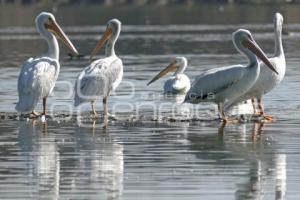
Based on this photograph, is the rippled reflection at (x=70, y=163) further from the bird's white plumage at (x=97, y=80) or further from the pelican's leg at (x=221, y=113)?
the pelican's leg at (x=221, y=113)

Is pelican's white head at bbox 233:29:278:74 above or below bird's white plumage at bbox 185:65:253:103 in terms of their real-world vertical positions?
above

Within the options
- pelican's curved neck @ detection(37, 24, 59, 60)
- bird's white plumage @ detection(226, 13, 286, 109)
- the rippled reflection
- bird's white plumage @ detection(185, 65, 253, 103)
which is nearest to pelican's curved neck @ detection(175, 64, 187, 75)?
pelican's curved neck @ detection(37, 24, 59, 60)

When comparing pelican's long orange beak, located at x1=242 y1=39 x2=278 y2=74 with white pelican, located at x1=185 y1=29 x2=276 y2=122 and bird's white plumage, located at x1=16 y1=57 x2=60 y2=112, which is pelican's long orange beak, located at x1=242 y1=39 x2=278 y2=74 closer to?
white pelican, located at x1=185 y1=29 x2=276 y2=122

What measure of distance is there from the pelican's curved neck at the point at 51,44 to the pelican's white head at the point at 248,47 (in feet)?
8.39

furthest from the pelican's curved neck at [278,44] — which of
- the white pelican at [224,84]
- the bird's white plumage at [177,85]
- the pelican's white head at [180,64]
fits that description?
the pelican's white head at [180,64]

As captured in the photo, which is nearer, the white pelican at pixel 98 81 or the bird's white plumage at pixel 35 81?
the bird's white plumage at pixel 35 81

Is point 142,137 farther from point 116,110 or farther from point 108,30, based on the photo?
point 108,30

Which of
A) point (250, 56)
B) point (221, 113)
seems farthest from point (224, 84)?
point (250, 56)

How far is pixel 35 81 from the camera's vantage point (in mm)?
15641

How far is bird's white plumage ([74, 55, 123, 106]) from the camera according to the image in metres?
15.4

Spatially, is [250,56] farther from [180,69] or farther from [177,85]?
[180,69]

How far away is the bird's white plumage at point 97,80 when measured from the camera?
1545 cm

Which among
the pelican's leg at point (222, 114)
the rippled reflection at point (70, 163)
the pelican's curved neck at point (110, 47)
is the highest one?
the pelican's curved neck at point (110, 47)

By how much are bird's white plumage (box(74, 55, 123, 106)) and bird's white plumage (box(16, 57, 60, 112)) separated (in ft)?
1.46
